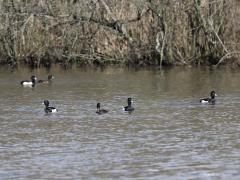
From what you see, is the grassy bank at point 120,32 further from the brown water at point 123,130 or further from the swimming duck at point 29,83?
the swimming duck at point 29,83

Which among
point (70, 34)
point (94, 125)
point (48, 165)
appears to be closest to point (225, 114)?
point (94, 125)

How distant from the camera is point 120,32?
3316 cm

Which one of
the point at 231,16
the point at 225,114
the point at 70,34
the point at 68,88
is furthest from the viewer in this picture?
the point at 70,34

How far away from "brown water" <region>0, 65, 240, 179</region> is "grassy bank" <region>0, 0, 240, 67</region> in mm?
3605

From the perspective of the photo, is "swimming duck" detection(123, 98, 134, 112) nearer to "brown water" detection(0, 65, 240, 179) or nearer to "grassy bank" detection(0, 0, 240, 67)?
"brown water" detection(0, 65, 240, 179)

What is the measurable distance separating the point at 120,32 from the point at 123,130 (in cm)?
1577

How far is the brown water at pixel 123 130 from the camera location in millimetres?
13781

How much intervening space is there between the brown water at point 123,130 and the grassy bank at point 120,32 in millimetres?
3605

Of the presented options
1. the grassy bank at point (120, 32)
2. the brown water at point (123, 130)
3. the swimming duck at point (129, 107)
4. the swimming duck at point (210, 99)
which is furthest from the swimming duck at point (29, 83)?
the swimming duck at point (210, 99)

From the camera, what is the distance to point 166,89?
81.5 ft

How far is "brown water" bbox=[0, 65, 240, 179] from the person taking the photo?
45.2 ft

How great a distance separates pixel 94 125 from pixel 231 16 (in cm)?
1425

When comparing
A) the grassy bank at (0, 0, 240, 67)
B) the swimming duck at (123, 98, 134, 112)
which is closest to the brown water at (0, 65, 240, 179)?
the swimming duck at (123, 98, 134, 112)

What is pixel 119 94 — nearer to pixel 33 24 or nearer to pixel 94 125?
pixel 94 125
